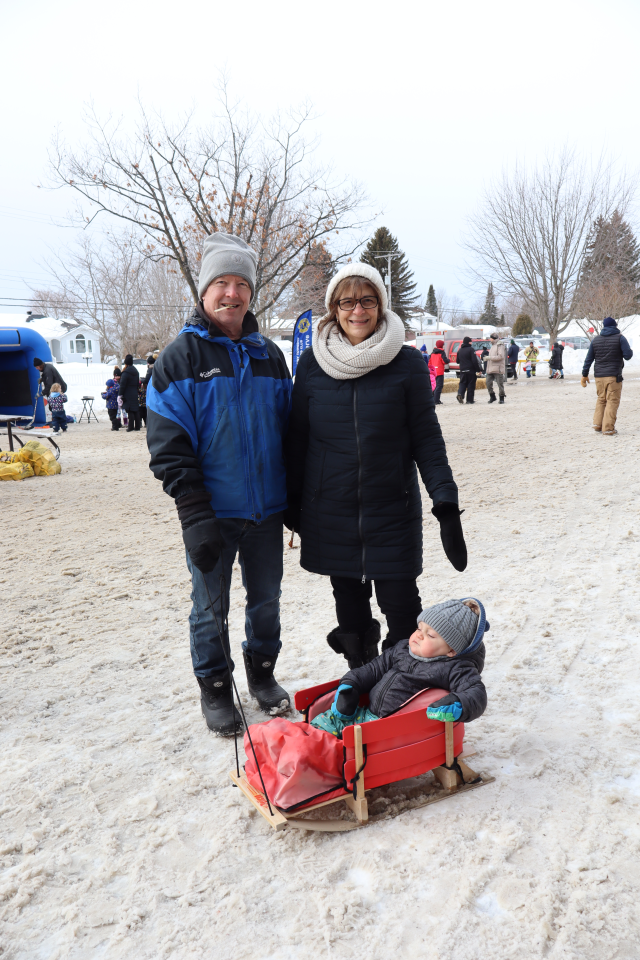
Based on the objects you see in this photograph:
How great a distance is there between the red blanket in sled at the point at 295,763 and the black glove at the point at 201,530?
649mm

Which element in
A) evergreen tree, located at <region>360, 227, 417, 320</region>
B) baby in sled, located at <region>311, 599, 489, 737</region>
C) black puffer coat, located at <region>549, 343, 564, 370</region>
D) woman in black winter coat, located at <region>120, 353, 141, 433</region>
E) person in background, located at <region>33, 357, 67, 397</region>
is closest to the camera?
A: baby in sled, located at <region>311, 599, 489, 737</region>

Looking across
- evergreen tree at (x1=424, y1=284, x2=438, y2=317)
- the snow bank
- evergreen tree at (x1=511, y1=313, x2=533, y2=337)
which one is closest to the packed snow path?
the snow bank

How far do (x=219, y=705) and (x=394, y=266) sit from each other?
59468 mm

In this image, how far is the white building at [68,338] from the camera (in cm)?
5538

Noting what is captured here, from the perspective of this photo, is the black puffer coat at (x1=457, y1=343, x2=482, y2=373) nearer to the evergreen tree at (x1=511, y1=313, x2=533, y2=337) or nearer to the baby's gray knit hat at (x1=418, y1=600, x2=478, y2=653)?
the baby's gray knit hat at (x1=418, y1=600, x2=478, y2=653)

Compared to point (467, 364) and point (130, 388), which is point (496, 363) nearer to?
point (467, 364)

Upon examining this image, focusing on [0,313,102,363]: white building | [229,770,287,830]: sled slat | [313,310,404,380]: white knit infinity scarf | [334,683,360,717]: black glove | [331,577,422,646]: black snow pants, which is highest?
[0,313,102,363]: white building

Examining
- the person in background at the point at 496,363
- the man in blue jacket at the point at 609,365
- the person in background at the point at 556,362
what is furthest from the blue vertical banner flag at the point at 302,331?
the person in background at the point at 556,362

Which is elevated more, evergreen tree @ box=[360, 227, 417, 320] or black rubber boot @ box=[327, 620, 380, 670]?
evergreen tree @ box=[360, 227, 417, 320]

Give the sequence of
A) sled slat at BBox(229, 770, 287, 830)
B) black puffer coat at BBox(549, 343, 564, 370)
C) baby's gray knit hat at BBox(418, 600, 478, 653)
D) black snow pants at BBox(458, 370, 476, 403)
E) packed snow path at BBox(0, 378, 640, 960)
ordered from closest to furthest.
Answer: packed snow path at BBox(0, 378, 640, 960)
sled slat at BBox(229, 770, 287, 830)
baby's gray knit hat at BBox(418, 600, 478, 653)
black snow pants at BBox(458, 370, 476, 403)
black puffer coat at BBox(549, 343, 564, 370)

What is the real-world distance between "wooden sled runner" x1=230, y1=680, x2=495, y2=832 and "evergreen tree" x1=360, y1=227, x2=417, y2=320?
168 feet

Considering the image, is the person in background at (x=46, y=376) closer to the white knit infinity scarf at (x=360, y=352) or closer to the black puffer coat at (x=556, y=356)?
the white knit infinity scarf at (x=360, y=352)

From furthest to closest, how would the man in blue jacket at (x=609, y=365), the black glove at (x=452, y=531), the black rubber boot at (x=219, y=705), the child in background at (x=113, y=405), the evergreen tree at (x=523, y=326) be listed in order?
the evergreen tree at (x=523, y=326) → the child in background at (x=113, y=405) → the man in blue jacket at (x=609, y=365) → the black rubber boot at (x=219, y=705) → the black glove at (x=452, y=531)

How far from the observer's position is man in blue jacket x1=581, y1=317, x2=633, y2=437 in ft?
36.8
